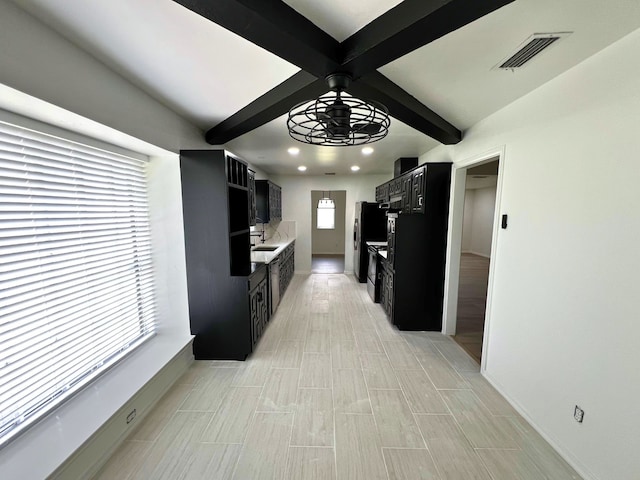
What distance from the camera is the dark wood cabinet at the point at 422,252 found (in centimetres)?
324

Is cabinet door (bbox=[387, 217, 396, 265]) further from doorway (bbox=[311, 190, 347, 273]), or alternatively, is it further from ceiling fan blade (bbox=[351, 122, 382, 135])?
doorway (bbox=[311, 190, 347, 273])

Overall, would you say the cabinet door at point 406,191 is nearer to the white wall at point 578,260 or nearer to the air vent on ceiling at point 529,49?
the white wall at point 578,260

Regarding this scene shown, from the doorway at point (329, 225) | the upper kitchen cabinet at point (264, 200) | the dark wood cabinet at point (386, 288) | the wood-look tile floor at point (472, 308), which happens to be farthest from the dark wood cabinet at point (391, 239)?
the doorway at point (329, 225)

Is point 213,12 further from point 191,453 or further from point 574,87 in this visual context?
point 191,453

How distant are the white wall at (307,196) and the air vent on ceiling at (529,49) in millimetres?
4771

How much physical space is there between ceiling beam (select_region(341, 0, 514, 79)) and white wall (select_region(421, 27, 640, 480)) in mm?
988

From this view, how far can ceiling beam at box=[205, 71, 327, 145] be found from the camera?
5.90 feet

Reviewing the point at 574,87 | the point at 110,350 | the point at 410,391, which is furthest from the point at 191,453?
the point at 574,87

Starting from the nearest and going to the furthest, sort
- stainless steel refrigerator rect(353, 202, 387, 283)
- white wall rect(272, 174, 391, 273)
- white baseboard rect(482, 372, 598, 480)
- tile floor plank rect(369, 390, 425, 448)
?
1. white baseboard rect(482, 372, 598, 480)
2. tile floor plank rect(369, 390, 425, 448)
3. stainless steel refrigerator rect(353, 202, 387, 283)
4. white wall rect(272, 174, 391, 273)

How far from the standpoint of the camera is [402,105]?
212 cm

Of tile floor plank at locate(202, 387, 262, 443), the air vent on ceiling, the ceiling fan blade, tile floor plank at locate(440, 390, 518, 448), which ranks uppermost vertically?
the air vent on ceiling

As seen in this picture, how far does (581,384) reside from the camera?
1549 millimetres

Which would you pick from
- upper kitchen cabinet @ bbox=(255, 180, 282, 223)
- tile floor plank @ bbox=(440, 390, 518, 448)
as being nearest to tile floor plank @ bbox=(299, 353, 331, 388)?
tile floor plank @ bbox=(440, 390, 518, 448)

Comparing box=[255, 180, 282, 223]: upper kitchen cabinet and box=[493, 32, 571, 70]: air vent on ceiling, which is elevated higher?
box=[493, 32, 571, 70]: air vent on ceiling
